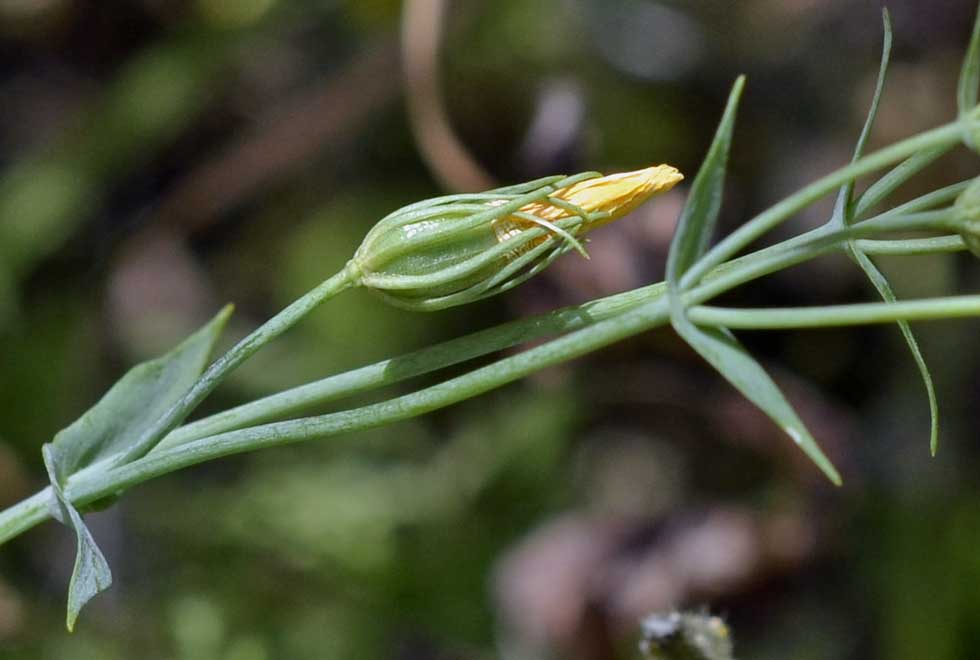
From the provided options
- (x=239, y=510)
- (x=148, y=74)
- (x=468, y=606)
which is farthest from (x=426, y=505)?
(x=148, y=74)

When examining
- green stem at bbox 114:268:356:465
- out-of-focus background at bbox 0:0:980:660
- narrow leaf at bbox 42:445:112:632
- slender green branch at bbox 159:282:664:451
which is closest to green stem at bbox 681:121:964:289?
slender green branch at bbox 159:282:664:451

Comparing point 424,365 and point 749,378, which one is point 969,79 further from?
point 424,365

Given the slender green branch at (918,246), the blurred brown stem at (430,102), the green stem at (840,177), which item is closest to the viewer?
the green stem at (840,177)

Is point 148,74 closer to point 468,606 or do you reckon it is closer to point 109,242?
point 109,242

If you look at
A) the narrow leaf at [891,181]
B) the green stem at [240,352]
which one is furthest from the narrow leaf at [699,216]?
the green stem at [240,352]

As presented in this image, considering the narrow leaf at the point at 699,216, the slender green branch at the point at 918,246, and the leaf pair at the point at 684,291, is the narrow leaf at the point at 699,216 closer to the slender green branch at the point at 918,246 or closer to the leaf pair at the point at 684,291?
the leaf pair at the point at 684,291

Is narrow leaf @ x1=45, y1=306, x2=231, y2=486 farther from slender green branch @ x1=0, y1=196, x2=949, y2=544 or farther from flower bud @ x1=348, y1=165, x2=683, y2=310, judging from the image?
flower bud @ x1=348, y1=165, x2=683, y2=310

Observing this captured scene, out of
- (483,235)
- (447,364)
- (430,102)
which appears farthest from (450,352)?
(430,102)
